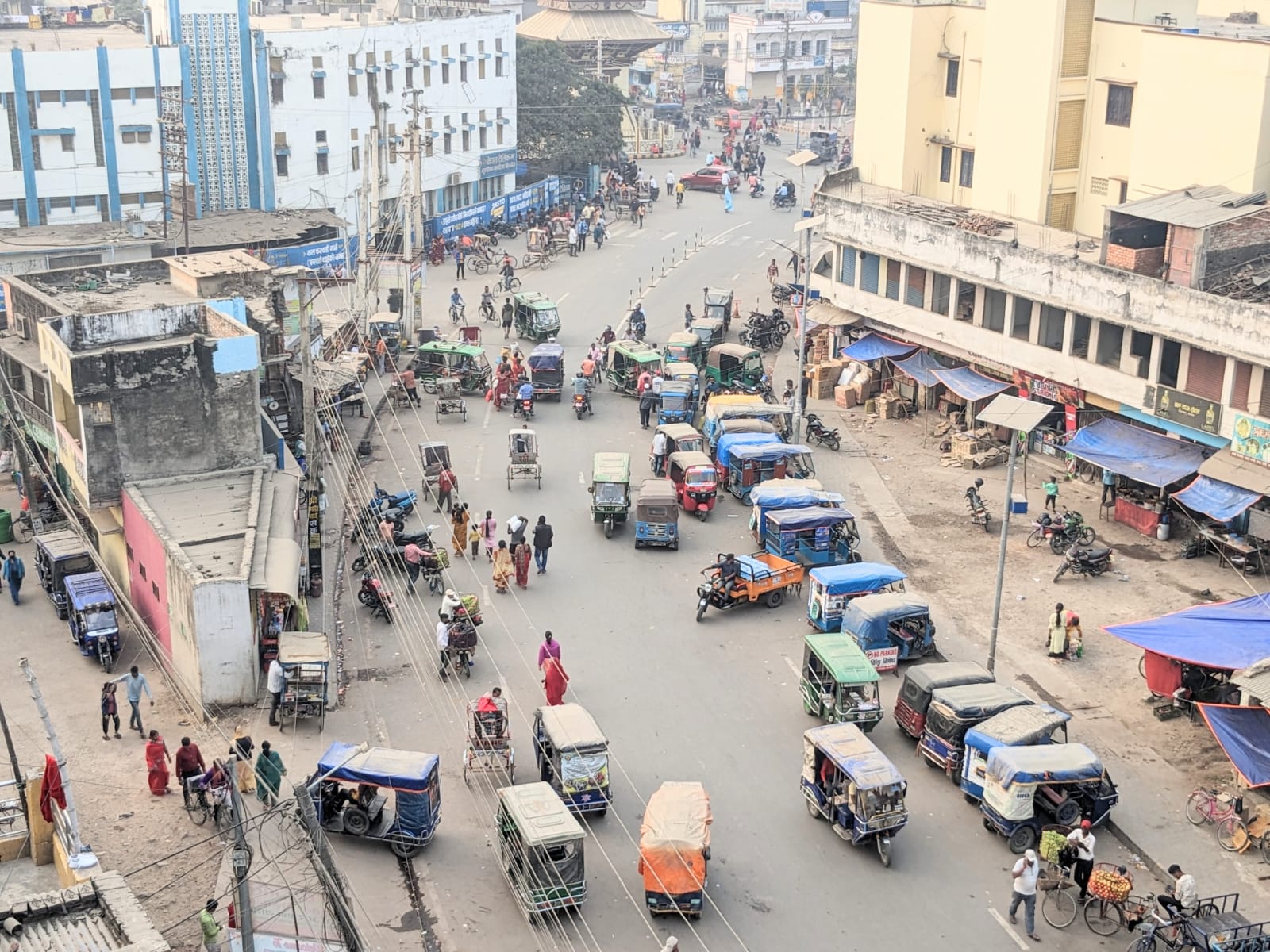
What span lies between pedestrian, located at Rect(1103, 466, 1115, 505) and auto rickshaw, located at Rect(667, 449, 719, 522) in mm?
9236

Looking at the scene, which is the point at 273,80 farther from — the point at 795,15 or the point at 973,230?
the point at 795,15

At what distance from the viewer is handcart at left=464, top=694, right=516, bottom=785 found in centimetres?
2481

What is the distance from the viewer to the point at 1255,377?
33.2m

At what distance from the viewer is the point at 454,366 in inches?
1813

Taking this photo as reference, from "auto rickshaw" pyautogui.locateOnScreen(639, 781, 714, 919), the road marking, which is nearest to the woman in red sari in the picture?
"auto rickshaw" pyautogui.locateOnScreen(639, 781, 714, 919)

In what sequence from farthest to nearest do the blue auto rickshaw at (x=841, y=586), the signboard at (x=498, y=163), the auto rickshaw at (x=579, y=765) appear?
the signboard at (x=498, y=163), the blue auto rickshaw at (x=841, y=586), the auto rickshaw at (x=579, y=765)

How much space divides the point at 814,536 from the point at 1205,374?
32.2ft

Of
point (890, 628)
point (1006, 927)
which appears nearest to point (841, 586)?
point (890, 628)

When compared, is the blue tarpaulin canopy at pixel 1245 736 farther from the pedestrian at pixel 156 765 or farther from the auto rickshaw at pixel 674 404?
the auto rickshaw at pixel 674 404

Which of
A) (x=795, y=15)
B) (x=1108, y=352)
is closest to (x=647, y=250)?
(x=1108, y=352)

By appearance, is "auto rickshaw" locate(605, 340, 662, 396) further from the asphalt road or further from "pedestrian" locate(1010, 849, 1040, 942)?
"pedestrian" locate(1010, 849, 1040, 942)

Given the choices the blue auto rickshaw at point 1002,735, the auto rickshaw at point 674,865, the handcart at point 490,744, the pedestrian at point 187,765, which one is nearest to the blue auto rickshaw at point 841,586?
the blue auto rickshaw at point 1002,735

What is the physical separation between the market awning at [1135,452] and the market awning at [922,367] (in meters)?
6.82

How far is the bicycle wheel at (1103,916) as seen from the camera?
70.3 feet
